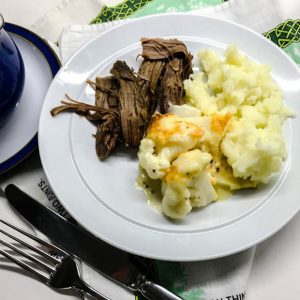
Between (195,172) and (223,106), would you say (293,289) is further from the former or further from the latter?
(223,106)

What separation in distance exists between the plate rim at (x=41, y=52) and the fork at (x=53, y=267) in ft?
0.75

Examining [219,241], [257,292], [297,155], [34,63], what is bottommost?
[257,292]

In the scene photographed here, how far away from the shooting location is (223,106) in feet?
4.62

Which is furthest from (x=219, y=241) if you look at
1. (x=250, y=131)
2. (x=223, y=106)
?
(x=223, y=106)

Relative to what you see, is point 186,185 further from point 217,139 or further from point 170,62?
point 170,62

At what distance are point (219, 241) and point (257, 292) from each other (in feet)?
0.76

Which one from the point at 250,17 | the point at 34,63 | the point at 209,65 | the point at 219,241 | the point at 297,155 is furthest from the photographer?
the point at 250,17

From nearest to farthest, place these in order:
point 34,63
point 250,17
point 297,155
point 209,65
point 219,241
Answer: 1. point 219,241
2. point 297,155
3. point 209,65
4. point 34,63
5. point 250,17

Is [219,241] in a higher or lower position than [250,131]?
lower

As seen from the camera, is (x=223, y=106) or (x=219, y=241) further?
(x=223, y=106)

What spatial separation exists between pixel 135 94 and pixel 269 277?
741 mm

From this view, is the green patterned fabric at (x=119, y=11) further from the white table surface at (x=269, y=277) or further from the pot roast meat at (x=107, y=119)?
the white table surface at (x=269, y=277)

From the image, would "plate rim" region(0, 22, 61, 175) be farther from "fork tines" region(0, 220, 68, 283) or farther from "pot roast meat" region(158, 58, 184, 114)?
"pot roast meat" region(158, 58, 184, 114)

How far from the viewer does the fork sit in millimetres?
1226
